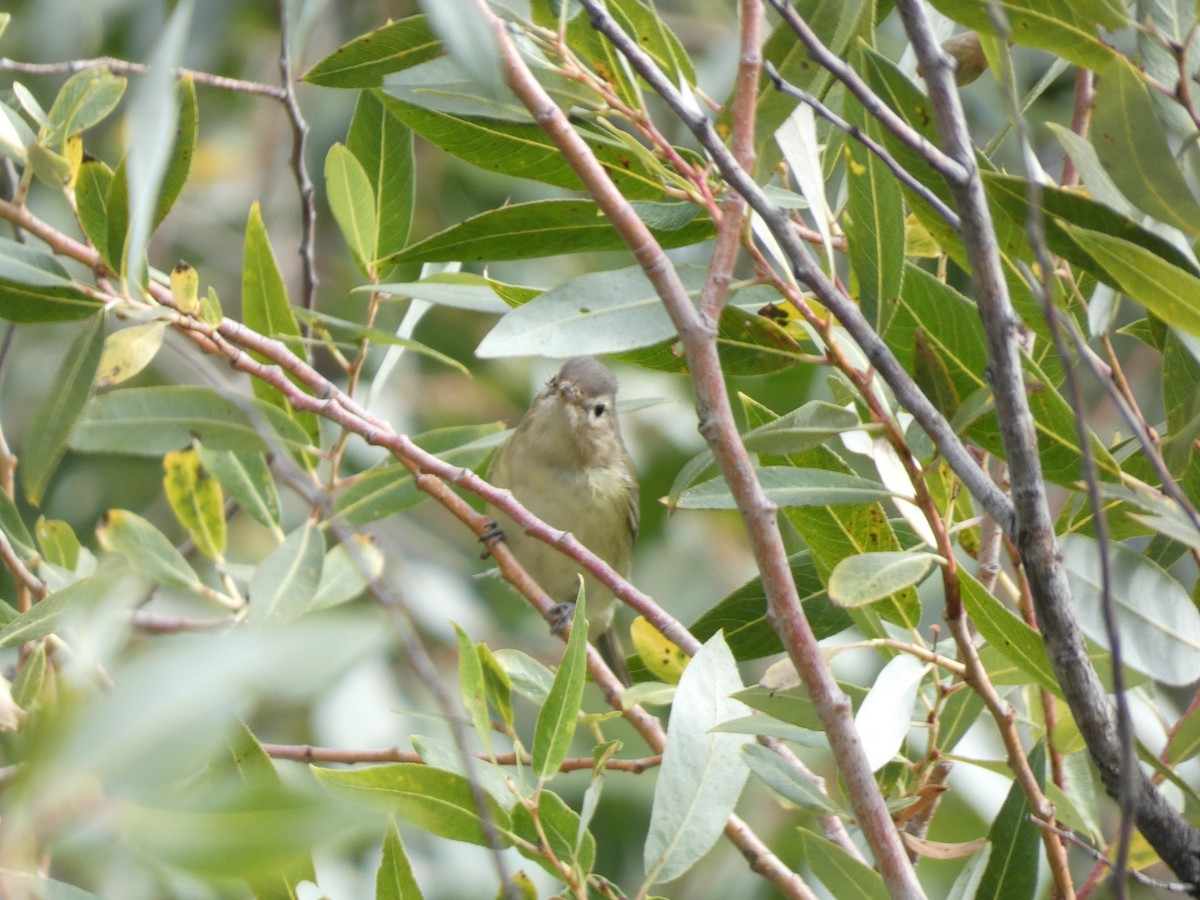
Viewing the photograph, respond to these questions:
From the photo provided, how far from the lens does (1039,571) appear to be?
4.59 ft

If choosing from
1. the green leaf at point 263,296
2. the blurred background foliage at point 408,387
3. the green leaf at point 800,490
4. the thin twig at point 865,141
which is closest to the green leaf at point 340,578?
the green leaf at point 263,296

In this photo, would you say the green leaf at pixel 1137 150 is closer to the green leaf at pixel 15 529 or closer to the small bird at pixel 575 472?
the green leaf at pixel 15 529

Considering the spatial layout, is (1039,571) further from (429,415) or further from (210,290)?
(429,415)

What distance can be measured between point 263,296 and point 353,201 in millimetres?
227

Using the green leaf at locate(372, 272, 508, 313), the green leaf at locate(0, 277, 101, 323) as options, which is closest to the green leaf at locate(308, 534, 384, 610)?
the green leaf at locate(372, 272, 508, 313)

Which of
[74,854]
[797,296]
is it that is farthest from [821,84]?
[74,854]

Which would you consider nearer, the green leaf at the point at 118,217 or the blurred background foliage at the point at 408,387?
the green leaf at the point at 118,217

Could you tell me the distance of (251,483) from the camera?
255cm

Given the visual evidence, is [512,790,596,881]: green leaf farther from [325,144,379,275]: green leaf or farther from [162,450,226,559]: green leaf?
[325,144,379,275]: green leaf

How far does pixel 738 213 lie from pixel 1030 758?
2.66 feet

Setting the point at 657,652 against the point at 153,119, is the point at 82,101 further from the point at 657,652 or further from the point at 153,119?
the point at 657,652

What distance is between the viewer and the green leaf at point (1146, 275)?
1.55 meters

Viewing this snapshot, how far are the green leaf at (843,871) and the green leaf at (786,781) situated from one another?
54 mm

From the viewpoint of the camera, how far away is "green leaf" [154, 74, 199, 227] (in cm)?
180
